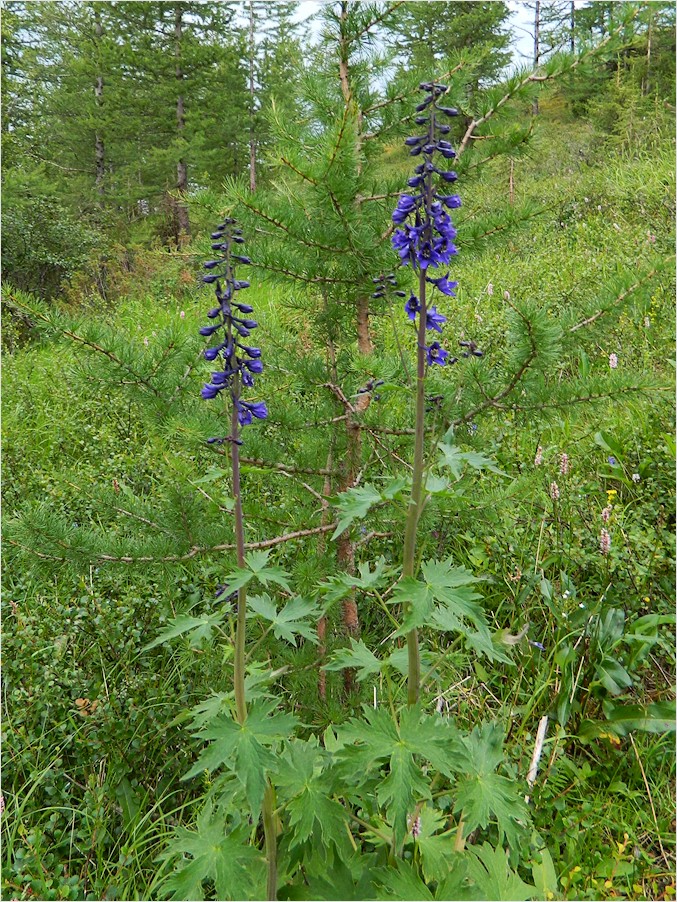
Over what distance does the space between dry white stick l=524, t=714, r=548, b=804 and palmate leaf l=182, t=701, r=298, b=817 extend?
1.43 meters

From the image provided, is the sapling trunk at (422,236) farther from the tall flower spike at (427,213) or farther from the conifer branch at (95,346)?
the conifer branch at (95,346)

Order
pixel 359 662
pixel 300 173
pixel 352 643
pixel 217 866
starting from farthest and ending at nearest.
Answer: pixel 300 173 < pixel 352 643 < pixel 359 662 < pixel 217 866

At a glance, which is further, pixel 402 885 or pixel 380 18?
pixel 380 18

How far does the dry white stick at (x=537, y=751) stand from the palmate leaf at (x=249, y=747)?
1.43 metres

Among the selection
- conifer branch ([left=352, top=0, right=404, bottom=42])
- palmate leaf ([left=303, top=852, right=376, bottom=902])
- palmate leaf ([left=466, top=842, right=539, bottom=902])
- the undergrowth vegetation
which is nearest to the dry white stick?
the undergrowth vegetation

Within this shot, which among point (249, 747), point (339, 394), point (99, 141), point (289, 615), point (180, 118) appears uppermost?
point (180, 118)

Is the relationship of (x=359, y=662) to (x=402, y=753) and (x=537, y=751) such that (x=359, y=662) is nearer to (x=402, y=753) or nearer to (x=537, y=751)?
(x=402, y=753)

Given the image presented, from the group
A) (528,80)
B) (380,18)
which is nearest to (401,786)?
(528,80)

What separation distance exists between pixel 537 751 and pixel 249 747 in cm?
156

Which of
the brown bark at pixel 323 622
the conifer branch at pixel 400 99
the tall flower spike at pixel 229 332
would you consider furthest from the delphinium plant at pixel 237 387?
the conifer branch at pixel 400 99

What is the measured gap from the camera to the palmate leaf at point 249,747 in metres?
1.34

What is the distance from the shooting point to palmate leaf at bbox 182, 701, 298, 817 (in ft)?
4.41

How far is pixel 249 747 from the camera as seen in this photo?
139 cm

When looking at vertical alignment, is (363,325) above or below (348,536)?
above
